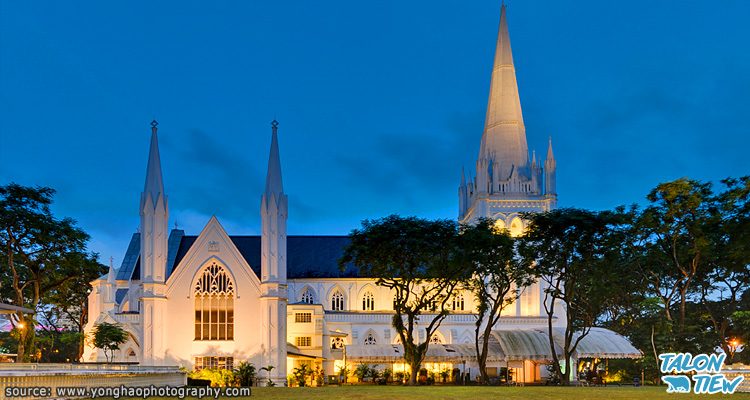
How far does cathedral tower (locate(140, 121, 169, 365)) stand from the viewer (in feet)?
213

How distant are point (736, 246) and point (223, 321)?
128ft

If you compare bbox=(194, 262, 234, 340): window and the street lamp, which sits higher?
bbox=(194, 262, 234, 340): window

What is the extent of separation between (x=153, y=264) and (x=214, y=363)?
30.0 ft

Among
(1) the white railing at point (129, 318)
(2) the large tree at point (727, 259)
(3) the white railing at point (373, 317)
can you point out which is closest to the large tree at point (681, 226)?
(2) the large tree at point (727, 259)

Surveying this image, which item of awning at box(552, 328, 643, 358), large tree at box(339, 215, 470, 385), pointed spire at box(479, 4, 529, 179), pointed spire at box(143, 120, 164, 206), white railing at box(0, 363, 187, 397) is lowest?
awning at box(552, 328, 643, 358)

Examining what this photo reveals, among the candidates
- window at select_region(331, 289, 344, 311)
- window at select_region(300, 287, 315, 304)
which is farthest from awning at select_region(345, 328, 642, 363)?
window at select_region(300, 287, 315, 304)

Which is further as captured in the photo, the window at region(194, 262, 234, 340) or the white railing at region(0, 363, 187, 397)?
the window at region(194, 262, 234, 340)

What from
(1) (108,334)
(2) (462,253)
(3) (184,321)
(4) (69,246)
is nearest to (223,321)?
(3) (184,321)

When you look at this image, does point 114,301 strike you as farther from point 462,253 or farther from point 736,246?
point 736,246

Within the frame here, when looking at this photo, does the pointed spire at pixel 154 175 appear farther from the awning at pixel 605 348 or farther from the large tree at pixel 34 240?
the awning at pixel 605 348

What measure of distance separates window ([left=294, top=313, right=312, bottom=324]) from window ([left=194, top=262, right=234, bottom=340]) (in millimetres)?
11669

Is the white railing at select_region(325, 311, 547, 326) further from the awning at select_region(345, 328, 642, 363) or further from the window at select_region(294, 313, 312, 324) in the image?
the awning at select_region(345, 328, 642, 363)

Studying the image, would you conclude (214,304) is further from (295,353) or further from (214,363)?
(295,353)

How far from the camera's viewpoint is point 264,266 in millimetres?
66812
